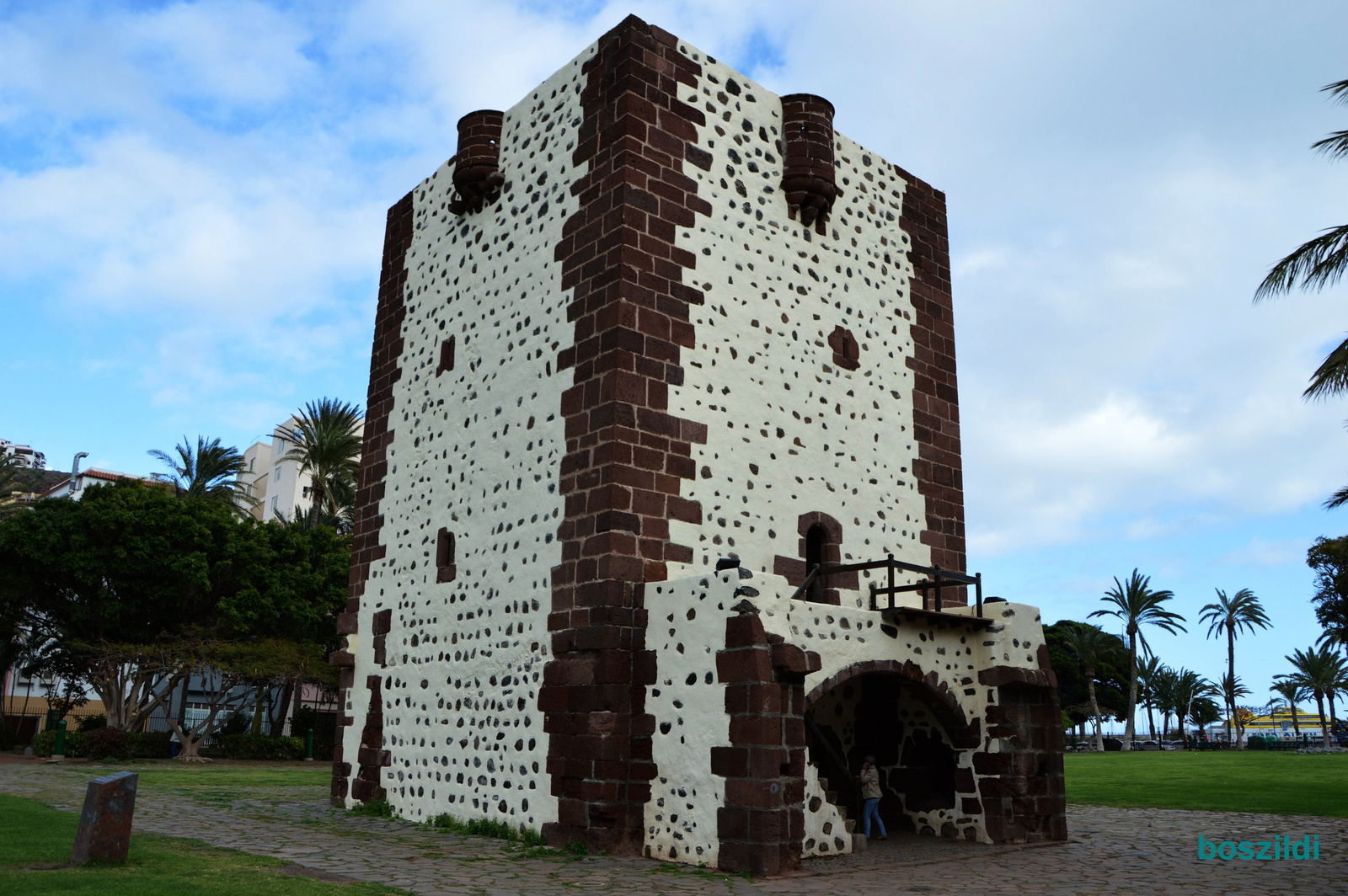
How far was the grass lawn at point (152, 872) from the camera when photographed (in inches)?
266

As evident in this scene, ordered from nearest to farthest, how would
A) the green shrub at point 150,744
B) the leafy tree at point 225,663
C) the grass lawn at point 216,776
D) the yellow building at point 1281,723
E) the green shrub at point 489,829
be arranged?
the green shrub at point 489,829 → the grass lawn at point 216,776 → the leafy tree at point 225,663 → the green shrub at point 150,744 → the yellow building at point 1281,723

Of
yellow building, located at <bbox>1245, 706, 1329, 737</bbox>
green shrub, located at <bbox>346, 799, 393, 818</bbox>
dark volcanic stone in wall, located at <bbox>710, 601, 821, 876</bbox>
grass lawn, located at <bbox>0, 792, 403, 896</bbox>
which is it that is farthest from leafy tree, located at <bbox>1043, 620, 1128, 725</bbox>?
grass lawn, located at <bbox>0, 792, 403, 896</bbox>

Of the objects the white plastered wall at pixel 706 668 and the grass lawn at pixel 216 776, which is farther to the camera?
the grass lawn at pixel 216 776

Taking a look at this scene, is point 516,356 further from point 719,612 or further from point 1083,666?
point 1083,666

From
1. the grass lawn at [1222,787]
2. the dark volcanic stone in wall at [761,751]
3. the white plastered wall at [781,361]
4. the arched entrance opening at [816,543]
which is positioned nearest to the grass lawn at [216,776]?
the dark volcanic stone in wall at [761,751]

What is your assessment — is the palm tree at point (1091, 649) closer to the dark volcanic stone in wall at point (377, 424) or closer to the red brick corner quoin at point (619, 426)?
the dark volcanic stone in wall at point (377, 424)

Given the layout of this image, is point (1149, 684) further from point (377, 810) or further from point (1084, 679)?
point (377, 810)

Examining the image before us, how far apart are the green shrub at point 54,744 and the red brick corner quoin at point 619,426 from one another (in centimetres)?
2268

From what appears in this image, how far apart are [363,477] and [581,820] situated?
7.41m

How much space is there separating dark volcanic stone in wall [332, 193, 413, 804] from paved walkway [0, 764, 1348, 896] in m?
2.57

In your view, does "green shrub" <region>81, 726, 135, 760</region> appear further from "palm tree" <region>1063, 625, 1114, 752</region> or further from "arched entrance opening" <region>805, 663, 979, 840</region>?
"palm tree" <region>1063, 625, 1114, 752</region>

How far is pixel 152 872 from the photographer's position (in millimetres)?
7562

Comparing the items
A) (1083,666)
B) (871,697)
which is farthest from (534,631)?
(1083,666)

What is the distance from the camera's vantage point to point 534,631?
37.2 feet
